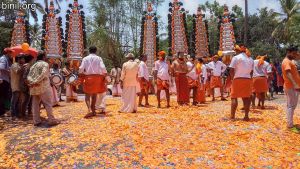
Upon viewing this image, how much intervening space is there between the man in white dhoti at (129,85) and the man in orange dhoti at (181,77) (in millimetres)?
1770

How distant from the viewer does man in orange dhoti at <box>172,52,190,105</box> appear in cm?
1086

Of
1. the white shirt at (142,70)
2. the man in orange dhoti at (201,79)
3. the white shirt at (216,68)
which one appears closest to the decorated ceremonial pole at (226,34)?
the white shirt at (216,68)

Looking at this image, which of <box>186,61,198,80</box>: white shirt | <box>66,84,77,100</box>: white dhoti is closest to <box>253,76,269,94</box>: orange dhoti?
<box>186,61,198,80</box>: white shirt

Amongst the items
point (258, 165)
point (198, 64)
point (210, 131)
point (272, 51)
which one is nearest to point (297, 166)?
point (258, 165)

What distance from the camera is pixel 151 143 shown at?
6.14 m

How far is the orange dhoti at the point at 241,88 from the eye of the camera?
26.2 feet

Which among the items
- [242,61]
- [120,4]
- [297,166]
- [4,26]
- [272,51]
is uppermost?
[120,4]

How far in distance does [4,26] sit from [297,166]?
32010 mm

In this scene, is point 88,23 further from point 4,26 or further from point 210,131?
point 210,131

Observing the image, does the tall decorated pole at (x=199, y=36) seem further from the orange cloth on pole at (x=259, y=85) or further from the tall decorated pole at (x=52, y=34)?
the orange cloth on pole at (x=259, y=85)

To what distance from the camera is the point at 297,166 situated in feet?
17.3

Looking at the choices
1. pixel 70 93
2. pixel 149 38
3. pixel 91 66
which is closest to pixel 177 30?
pixel 149 38

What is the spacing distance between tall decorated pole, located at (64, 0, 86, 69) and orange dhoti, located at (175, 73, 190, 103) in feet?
36.2

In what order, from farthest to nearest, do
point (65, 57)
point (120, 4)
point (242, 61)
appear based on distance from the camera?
point (120, 4), point (65, 57), point (242, 61)
